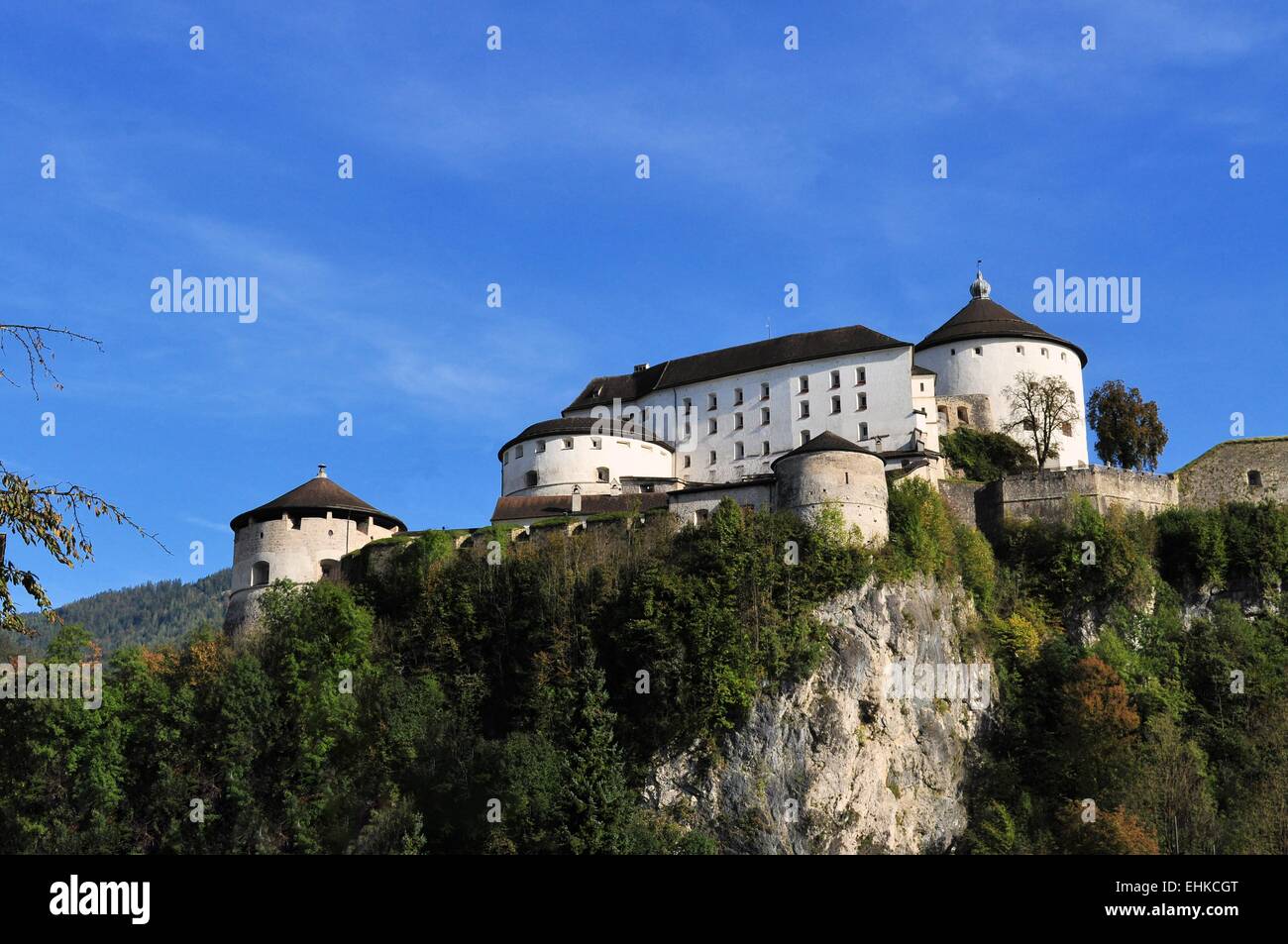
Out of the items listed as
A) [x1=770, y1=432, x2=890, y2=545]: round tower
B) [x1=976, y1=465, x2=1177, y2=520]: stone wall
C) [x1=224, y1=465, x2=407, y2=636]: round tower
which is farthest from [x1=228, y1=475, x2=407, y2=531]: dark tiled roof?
[x1=976, y1=465, x2=1177, y2=520]: stone wall

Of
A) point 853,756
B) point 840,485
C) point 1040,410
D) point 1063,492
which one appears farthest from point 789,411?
point 853,756

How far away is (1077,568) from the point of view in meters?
52.0

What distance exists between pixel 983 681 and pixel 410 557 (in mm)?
20453

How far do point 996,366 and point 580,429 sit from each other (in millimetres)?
19188

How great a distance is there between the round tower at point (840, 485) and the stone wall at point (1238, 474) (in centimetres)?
1443

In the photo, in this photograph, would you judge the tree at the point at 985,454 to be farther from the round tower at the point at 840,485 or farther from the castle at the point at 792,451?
the round tower at the point at 840,485

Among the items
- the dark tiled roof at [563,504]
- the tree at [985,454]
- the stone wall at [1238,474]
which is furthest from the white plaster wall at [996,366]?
the dark tiled roof at [563,504]

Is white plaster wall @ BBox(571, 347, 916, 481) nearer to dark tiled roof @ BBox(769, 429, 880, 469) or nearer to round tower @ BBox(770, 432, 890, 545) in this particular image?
dark tiled roof @ BBox(769, 429, 880, 469)

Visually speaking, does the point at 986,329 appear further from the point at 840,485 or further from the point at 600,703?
the point at 600,703

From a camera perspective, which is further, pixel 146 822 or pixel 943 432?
pixel 943 432

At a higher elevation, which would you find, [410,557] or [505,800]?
[410,557]
